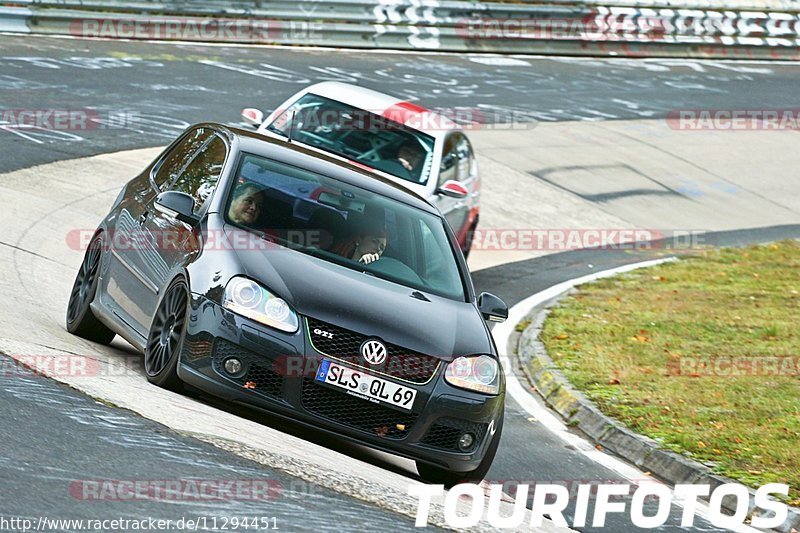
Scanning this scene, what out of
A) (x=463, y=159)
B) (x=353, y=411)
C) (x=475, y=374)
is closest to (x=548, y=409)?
(x=475, y=374)

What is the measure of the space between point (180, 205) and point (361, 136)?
5193 millimetres

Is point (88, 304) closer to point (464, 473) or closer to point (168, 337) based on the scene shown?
point (168, 337)

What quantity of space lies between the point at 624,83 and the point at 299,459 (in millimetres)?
24334

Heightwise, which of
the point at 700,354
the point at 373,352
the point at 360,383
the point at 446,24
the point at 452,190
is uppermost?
the point at 373,352

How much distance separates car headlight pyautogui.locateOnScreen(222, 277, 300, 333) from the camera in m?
7.10

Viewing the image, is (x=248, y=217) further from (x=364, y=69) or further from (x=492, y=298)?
(x=364, y=69)

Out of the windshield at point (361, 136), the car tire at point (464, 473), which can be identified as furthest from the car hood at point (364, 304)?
the windshield at point (361, 136)

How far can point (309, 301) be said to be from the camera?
718 cm

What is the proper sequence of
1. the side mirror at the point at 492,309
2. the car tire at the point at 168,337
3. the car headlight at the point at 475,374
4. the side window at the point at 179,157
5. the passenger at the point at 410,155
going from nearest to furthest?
the car headlight at the point at 475,374
the car tire at the point at 168,337
the side mirror at the point at 492,309
the side window at the point at 179,157
the passenger at the point at 410,155

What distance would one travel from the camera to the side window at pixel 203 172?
27.6 feet

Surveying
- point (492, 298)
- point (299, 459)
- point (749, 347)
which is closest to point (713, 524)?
point (492, 298)

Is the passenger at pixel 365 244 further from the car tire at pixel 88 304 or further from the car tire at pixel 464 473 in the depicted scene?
the car tire at pixel 88 304

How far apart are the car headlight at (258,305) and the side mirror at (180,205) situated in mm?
874

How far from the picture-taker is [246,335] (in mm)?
7098
